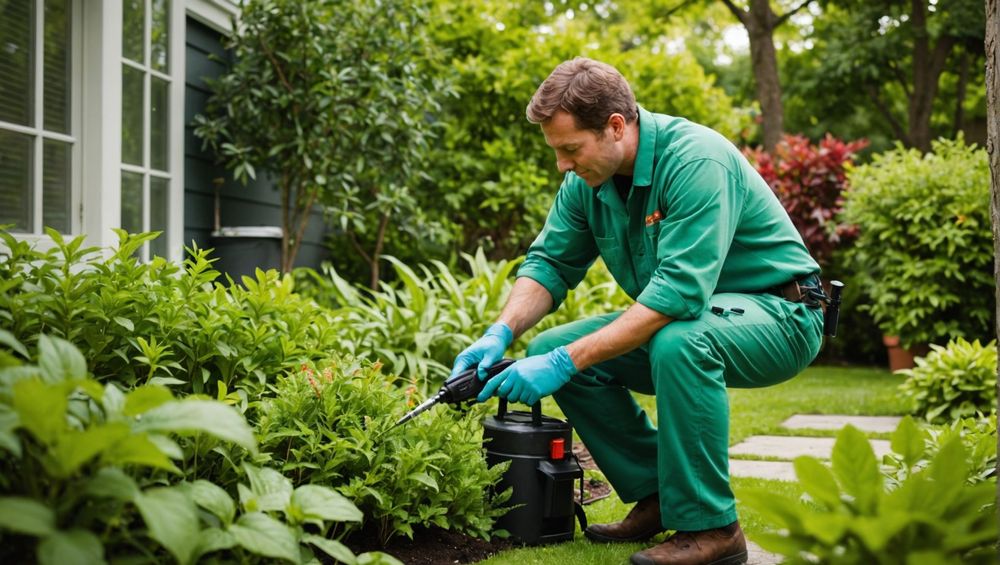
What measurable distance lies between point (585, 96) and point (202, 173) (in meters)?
3.24

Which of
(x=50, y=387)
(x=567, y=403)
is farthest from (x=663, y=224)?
(x=50, y=387)

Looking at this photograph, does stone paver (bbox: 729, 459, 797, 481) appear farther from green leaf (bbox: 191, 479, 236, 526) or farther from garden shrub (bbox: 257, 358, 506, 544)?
green leaf (bbox: 191, 479, 236, 526)

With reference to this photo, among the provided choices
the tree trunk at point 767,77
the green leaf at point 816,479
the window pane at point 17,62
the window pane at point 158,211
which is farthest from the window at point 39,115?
the tree trunk at point 767,77

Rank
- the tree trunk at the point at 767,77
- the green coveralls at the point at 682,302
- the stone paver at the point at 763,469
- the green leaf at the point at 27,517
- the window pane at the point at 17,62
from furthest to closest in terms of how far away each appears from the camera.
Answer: the tree trunk at the point at 767,77, the window pane at the point at 17,62, the stone paver at the point at 763,469, the green coveralls at the point at 682,302, the green leaf at the point at 27,517

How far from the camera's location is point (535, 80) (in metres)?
7.44

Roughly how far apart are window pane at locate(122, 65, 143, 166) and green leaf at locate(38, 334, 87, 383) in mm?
3209

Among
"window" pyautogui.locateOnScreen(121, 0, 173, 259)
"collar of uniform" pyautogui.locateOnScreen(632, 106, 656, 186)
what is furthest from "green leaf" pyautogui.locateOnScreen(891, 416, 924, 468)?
"window" pyautogui.locateOnScreen(121, 0, 173, 259)

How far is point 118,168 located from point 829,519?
12.3ft

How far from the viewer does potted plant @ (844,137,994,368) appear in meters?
6.46

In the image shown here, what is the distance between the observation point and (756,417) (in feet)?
16.5

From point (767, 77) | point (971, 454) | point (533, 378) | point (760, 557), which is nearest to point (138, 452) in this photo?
point (533, 378)

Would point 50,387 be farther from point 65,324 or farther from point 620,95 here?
point 620,95

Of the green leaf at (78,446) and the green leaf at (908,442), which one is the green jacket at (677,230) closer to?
the green leaf at (908,442)

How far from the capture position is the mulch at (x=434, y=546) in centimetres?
236
